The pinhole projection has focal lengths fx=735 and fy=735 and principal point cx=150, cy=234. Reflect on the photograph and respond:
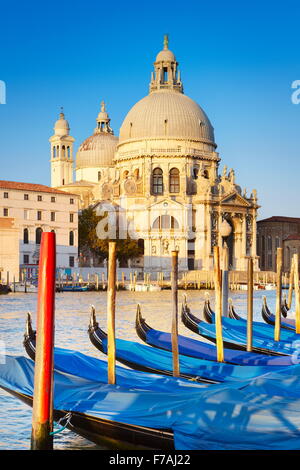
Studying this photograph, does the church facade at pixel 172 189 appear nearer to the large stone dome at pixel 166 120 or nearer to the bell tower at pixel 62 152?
the large stone dome at pixel 166 120

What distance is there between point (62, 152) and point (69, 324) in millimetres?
42502

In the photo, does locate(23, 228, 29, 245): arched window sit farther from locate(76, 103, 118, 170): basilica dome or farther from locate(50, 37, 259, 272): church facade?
locate(76, 103, 118, 170): basilica dome

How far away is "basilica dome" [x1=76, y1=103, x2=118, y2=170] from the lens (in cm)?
6128

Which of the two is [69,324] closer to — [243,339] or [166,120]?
[243,339]

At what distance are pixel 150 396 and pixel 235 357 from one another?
135 inches

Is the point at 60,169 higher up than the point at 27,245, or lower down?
higher up

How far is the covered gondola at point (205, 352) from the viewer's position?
936 cm

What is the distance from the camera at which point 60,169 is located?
6109 cm

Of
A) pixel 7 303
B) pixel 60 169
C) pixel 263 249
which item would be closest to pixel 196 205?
pixel 263 249

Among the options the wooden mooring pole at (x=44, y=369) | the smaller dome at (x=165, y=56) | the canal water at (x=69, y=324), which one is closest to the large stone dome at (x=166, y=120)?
the smaller dome at (x=165, y=56)

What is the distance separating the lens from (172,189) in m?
51.4

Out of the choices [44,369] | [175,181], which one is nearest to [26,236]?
[175,181]
